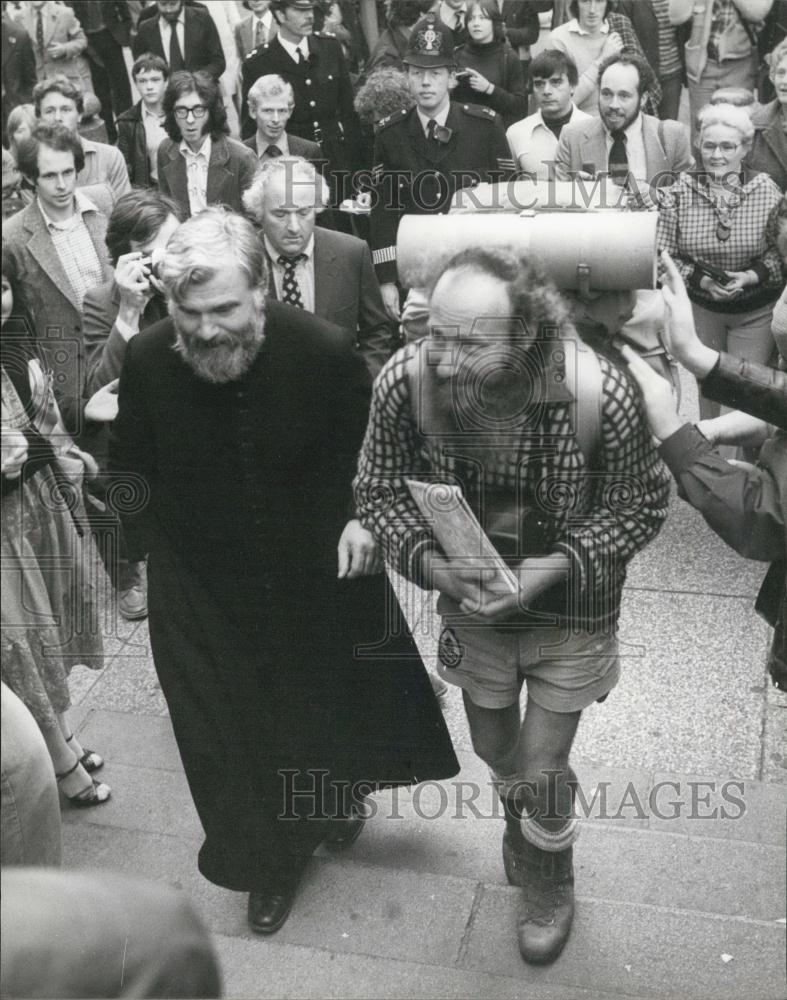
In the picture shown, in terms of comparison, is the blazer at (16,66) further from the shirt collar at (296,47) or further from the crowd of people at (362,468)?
the crowd of people at (362,468)

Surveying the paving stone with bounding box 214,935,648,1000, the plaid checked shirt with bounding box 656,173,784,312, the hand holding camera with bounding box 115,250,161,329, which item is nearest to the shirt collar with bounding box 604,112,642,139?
the plaid checked shirt with bounding box 656,173,784,312

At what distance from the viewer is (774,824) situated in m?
3.84

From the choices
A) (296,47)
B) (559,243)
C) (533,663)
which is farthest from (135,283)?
(296,47)

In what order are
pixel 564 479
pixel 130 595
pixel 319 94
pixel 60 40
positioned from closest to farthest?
1. pixel 564 479
2. pixel 130 595
3. pixel 319 94
4. pixel 60 40

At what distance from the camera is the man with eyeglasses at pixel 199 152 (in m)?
6.05

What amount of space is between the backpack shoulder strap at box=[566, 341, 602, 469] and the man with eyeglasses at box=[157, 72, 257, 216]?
3.34m

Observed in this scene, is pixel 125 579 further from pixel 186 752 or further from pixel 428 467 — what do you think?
pixel 428 467

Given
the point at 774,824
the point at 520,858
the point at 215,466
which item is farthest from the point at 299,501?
the point at 774,824

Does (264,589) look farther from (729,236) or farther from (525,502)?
(729,236)

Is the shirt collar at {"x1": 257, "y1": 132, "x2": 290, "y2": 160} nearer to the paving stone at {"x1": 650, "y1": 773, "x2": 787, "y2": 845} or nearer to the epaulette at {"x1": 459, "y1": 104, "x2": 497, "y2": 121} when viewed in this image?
the epaulette at {"x1": 459, "y1": 104, "x2": 497, "y2": 121}

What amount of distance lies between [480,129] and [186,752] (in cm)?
327

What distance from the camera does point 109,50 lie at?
27.9 feet

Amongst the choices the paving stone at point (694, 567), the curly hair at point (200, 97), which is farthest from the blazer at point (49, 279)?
the paving stone at point (694, 567)

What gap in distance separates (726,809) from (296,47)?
5049 mm
